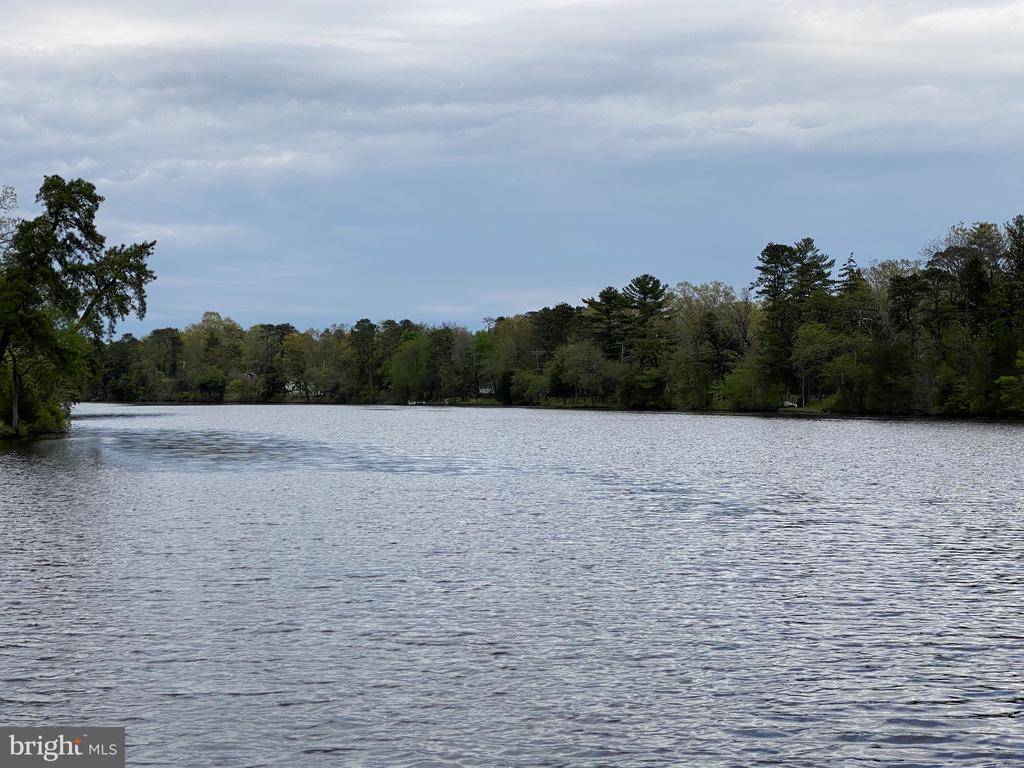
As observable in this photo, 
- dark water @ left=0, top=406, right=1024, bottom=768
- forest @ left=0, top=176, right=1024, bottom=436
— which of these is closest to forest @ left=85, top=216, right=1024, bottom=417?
forest @ left=0, top=176, right=1024, bottom=436

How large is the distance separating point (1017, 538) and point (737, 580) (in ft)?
35.2

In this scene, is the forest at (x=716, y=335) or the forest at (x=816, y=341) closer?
the forest at (x=716, y=335)

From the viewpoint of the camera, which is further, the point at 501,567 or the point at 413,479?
the point at 413,479

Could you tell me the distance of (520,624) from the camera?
17.1m

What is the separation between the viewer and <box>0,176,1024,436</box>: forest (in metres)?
72.1

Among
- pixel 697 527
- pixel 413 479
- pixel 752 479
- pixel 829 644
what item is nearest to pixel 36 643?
pixel 829 644

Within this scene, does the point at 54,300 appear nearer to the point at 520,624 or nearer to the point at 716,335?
the point at 520,624

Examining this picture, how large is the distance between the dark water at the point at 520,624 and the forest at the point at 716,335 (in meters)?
38.1

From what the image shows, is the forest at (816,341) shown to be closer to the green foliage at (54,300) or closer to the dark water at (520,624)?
the green foliage at (54,300)

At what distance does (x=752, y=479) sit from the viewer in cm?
4534

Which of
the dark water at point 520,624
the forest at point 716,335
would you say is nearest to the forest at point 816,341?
the forest at point 716,335

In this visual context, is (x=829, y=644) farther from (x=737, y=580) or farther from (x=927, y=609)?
(x=737, y=580)

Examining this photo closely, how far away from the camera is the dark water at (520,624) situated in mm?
11727

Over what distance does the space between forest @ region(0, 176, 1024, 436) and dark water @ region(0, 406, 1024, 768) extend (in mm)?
38090
